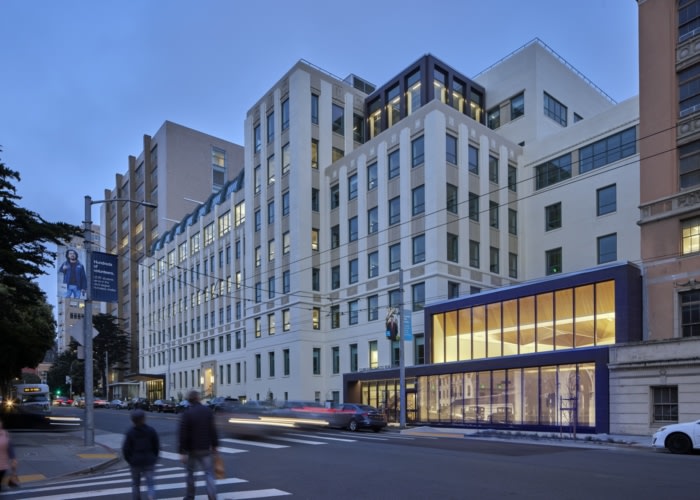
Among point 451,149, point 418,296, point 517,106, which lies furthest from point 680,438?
point 517,106

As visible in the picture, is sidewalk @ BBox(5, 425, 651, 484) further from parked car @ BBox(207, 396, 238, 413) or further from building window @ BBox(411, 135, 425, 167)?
building window @ BBox(411, 135, 425, 167)

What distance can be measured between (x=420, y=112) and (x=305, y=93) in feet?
38.6

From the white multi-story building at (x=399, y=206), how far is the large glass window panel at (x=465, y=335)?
9.67 feet

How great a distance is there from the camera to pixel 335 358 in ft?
154

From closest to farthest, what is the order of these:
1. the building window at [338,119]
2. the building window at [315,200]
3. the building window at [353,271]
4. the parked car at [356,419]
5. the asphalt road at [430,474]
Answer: the asphalt road at [430,474] → the parked car at [356,419] → the building window at [353,271] → the building window at [315,200] → the building window at [338,119]

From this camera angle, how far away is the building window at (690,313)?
85.1 feet

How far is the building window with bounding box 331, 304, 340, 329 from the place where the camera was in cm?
4697

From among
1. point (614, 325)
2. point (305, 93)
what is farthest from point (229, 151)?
point (614, 325)

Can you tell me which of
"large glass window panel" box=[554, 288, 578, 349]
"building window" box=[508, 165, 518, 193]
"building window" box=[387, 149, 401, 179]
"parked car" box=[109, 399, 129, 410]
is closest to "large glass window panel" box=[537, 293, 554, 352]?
"large glass window panel" box=[554, 288, 578, 349]

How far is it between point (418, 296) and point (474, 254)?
524 cm

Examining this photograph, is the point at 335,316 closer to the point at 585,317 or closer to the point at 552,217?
the point at 552,217

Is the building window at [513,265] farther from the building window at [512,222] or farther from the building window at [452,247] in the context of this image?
the building window at [452,247]

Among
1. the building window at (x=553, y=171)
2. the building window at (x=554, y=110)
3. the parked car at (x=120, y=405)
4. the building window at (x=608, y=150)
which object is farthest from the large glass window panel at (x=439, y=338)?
the parked car at (x=120, y=405)

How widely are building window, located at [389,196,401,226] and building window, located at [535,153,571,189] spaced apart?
33.8 feet
